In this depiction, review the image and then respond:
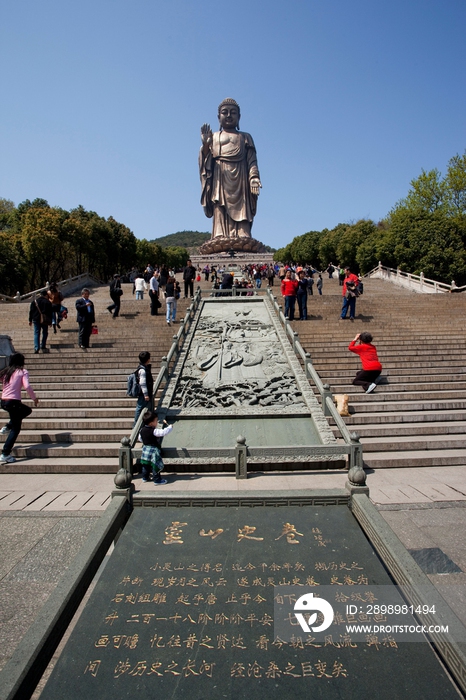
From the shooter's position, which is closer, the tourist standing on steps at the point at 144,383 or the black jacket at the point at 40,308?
the tourist standing on steps at the point at 144,383

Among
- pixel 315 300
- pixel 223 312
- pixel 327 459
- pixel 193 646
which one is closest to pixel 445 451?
pixel 327 459

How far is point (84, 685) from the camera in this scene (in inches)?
86.2

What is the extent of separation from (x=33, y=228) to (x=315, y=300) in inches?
807

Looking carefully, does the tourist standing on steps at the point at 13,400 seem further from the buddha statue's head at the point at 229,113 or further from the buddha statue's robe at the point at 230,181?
the buddha statue's head at the point at 229,113

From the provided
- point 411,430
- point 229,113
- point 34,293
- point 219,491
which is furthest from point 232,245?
point 219,491

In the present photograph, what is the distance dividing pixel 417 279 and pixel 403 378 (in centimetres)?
1708

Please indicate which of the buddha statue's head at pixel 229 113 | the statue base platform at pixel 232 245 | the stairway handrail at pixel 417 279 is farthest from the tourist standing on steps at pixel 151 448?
the buddha statue's head at pixel 229 113

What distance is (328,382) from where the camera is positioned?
8.75 m

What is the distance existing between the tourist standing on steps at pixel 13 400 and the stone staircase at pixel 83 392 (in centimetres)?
27

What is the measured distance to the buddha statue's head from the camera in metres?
36.2

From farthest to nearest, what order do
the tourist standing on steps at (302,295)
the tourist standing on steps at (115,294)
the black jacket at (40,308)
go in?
the tourist standing on steps at (115,294)
the tourist standing on steps at (302,295)
the black jacket at (40,308)

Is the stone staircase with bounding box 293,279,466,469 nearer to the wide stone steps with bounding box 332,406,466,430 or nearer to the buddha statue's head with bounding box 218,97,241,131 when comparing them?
the wide stone steps with bounding box 332,406,466,430

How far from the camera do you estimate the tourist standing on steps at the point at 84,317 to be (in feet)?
34.1

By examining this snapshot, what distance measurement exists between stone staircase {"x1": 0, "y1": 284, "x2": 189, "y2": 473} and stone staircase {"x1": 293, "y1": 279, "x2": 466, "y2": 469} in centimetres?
380
